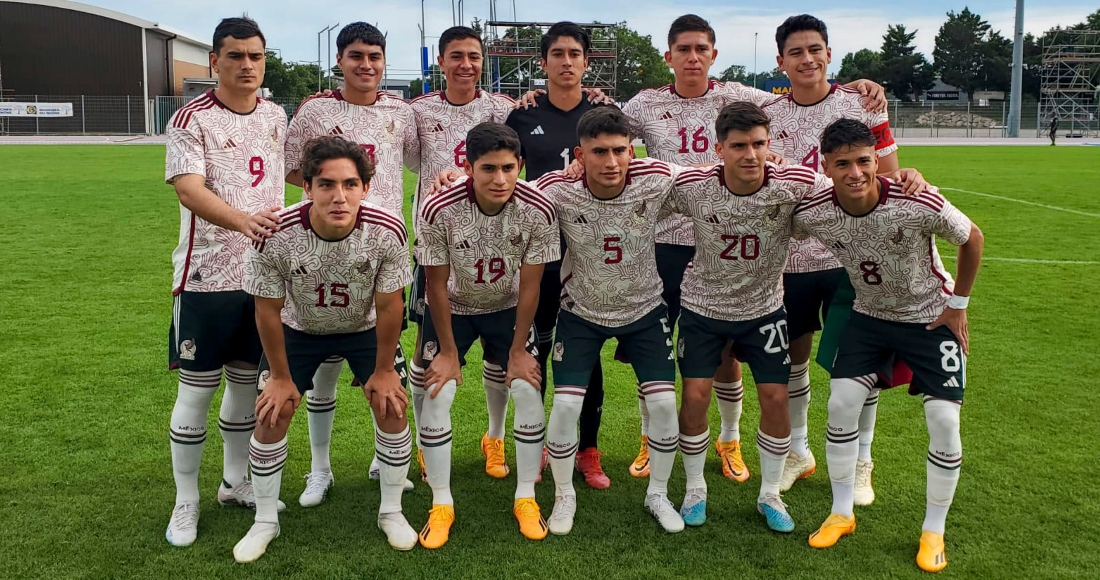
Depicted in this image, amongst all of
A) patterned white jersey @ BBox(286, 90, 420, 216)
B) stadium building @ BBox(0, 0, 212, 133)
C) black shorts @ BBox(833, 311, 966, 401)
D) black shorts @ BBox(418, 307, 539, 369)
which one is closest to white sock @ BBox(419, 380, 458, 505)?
black shorts @ BBox(418, 307, 539, 369)

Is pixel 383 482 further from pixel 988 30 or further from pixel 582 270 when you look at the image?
pixel 988 30

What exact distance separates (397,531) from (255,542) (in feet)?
1.99

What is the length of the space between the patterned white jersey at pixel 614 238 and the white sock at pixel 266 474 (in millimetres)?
1514

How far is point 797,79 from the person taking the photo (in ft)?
14.5

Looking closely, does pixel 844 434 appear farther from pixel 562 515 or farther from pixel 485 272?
pixel 485 272

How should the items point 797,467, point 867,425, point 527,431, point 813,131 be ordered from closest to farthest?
point 527,431
point 867,425
point 813,131
point 797,467

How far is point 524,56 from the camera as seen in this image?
153 feet

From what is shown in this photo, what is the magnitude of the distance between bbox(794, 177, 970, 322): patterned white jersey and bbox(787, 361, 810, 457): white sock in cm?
74

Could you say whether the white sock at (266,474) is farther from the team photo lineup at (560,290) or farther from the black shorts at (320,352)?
the black shorts at (320,352)

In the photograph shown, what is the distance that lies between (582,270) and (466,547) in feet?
4.48

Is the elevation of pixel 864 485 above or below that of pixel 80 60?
below

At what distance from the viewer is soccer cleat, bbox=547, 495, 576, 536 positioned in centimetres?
390

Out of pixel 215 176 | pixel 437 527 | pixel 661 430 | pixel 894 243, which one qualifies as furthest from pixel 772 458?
pixel 215 176

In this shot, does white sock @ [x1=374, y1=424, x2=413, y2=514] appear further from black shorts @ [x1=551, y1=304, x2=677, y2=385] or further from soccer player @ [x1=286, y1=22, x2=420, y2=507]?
black shorts @ [x1=551, y1=304, x2=677, y2=385]
